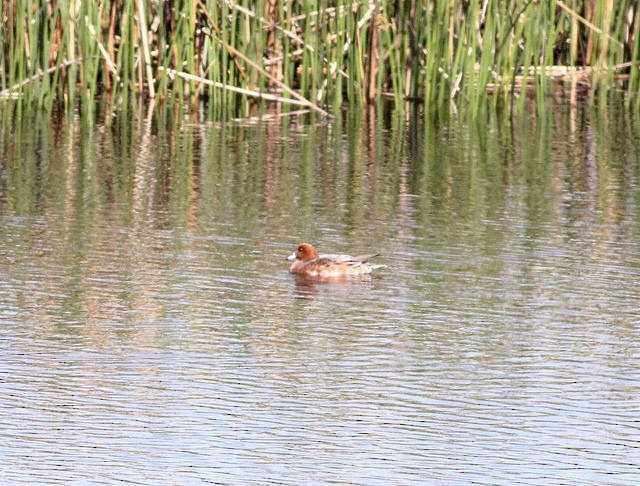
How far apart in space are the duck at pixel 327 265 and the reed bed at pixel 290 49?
21.9 feet

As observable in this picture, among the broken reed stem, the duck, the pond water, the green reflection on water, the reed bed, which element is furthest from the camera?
the broken reed stem

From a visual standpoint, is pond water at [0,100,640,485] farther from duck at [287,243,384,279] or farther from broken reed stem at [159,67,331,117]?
broken reed stem at [159,67,331,117]

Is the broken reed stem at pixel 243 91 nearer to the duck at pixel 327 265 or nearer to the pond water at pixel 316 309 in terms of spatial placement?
the pond water at pixel 316 309

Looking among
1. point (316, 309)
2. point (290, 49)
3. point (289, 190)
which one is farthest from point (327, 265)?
point (290, 49)

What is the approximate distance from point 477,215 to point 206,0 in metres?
6.18

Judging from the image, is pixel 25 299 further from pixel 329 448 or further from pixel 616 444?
pixel 616 444

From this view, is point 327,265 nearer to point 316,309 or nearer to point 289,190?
point 316,309

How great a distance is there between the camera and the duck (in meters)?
10.0

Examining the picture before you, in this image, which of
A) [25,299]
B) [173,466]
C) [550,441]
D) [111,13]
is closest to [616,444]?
[550,441]

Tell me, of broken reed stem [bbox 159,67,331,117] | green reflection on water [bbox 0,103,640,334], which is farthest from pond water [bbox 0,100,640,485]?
broken reed stem [bbox 159,67,331,117]

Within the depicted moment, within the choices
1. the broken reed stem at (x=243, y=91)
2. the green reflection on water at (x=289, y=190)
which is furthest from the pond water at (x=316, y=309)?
the broken reed stem at (x=243, y=91)

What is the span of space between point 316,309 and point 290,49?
9.52 metres

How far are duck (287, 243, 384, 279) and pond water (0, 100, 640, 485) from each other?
78 mm

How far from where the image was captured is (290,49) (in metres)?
18.5
